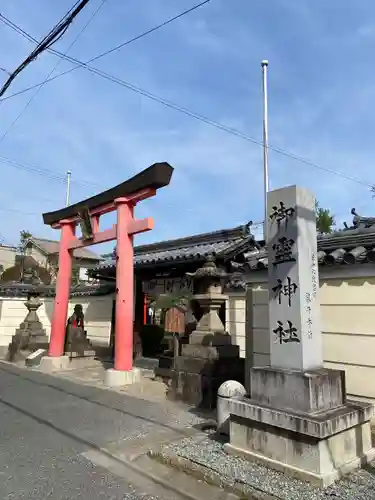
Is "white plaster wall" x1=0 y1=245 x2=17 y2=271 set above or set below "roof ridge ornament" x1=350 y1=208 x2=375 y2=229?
above

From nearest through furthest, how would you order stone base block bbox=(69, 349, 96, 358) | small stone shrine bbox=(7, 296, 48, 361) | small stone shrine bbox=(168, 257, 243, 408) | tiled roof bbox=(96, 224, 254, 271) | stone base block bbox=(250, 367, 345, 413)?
stone base block bbox=(250, 367, 345, 413) < small stone shrine bbox=(168, 257, 243, 408) < tiled roof bbox=(96, 224, 254, 271) < stone base block bbox=(69, 349, 96, 358) < small stone shrine bbox=(7, 296, 48, 361)

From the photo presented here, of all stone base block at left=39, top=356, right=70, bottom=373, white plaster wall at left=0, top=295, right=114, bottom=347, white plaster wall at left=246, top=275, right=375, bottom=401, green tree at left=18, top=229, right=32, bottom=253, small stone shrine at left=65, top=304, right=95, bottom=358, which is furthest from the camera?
green tree at left=18, top=229, right=32, bottom=253

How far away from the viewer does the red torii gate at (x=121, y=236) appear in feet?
32.0

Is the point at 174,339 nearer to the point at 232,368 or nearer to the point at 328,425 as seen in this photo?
the point at 232,368

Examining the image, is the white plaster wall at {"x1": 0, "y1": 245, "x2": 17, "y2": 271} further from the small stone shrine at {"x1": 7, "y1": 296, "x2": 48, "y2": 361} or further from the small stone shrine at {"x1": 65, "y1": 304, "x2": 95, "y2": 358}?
the small stone shrine at {"x1": 65, "y1": 304, "x2": 95, "y2": 358}

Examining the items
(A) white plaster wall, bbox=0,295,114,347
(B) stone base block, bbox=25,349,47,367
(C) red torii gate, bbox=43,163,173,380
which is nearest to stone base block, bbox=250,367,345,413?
(C) red torii gate, bbox=43,163,173,380

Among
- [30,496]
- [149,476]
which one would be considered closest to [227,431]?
[149,476]

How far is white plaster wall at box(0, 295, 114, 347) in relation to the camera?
679 inches

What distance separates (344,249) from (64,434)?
5.56 meters

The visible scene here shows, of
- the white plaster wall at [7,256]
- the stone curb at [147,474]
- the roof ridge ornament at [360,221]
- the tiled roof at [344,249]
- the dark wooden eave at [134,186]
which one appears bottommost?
the stone curb at [147,474]

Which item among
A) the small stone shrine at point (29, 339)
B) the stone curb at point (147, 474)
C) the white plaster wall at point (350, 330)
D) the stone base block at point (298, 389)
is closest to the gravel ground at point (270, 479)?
the stone curb at point (147, 474)

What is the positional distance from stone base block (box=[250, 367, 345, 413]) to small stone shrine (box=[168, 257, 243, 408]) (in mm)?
3148

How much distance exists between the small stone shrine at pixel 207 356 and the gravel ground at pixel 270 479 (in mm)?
2834

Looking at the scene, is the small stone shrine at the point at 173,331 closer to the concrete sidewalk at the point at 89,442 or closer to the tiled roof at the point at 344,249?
the concrete sidewalk at the point at 89,442
